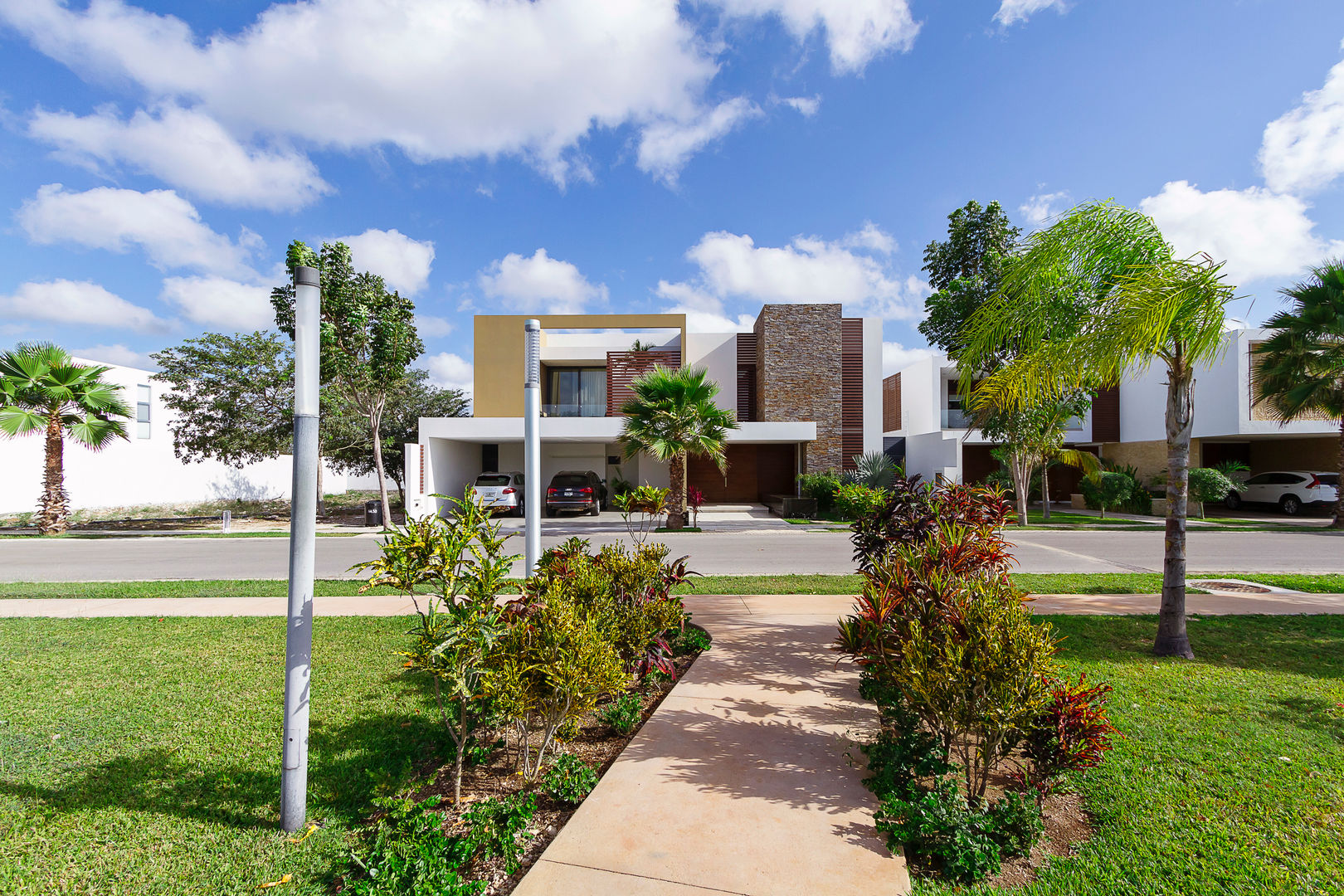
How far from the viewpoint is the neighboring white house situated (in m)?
23.5

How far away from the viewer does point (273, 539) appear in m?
16.7

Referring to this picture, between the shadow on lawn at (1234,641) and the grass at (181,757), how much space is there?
5.95 m

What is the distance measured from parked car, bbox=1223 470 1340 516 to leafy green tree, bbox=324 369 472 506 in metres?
32.1

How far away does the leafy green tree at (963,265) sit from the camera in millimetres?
15695

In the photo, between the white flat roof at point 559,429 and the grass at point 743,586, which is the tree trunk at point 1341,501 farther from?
the white flat roof at point 559,429

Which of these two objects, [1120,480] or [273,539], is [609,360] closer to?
[273,539]

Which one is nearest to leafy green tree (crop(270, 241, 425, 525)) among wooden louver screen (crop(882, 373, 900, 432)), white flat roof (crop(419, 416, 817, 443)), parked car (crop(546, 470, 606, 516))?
white flat roof (crop(419, 416, 817, 443))

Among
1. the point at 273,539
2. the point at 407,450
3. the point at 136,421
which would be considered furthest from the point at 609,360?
the point at 136,421

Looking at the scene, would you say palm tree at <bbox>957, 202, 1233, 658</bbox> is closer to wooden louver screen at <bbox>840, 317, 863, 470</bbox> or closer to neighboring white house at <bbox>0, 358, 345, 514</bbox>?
wooden louver screen at <bbox>840, 317, 863, 470</bbox>

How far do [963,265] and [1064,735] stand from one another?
1664 centimetres

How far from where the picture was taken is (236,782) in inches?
138

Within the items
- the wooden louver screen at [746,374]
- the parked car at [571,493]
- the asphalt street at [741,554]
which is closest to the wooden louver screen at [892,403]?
the wooden louver screen at [746,374]

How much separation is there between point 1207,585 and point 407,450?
788 inches

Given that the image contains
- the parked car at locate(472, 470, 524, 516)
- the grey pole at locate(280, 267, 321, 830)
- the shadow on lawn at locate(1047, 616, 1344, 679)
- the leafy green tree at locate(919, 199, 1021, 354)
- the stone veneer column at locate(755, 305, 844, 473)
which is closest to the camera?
the grey pole at locate(280, 267, 321, 830)
